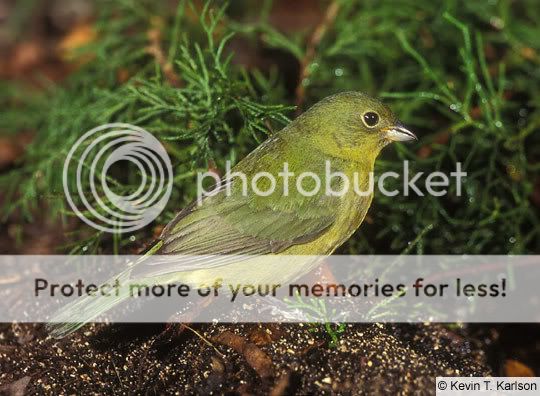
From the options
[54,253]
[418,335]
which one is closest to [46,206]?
[54,253]

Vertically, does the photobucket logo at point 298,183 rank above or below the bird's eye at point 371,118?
below

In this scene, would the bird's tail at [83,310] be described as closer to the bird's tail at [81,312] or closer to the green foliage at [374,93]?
the bird's tail at [81,312]

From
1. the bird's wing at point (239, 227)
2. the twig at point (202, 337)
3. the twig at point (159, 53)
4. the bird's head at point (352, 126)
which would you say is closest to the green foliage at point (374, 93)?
the twig at point (159, 53)

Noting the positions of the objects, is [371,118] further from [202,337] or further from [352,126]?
[202,337]

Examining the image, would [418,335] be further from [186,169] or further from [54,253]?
[54,253]

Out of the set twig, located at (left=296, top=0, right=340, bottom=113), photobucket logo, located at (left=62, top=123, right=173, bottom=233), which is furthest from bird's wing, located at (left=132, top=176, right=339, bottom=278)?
twig, located at (left=296, top=0, right=340, bottom=113)

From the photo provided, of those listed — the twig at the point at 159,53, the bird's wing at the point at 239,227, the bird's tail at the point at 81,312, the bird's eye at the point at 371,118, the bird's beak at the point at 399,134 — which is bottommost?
the bird's tail at the point at 81,312
